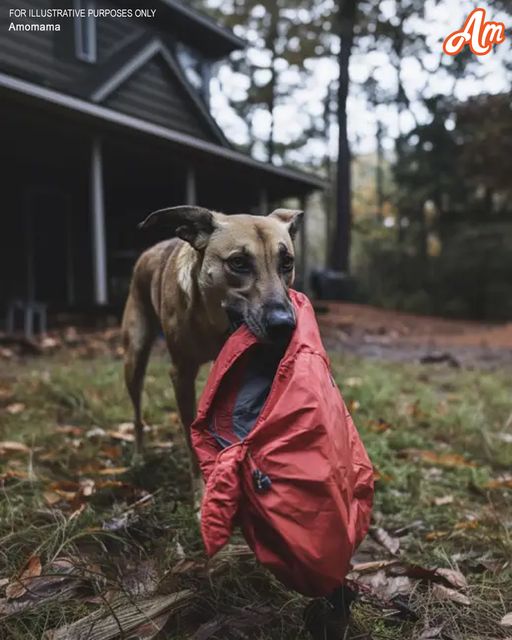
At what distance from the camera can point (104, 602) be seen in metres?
1.76

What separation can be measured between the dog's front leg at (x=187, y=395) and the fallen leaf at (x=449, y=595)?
3.81 feet

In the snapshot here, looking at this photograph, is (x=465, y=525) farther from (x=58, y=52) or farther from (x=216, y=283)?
(x=58, y=52)

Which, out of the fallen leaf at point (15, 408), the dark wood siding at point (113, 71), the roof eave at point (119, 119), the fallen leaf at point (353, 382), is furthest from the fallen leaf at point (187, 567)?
the dark wood siding at point (113, 71)

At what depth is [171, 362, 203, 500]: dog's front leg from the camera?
2.76 meters

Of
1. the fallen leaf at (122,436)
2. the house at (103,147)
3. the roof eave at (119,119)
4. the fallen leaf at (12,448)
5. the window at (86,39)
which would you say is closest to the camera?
the fallen leaf at (12,448)

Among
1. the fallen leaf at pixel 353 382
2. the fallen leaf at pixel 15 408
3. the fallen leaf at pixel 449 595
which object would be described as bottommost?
the fallen leaf at pixel 449 595

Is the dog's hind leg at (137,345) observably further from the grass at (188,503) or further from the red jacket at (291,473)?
the red jacket at (291,473)

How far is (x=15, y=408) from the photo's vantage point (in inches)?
171

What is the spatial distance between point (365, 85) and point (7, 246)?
62.8 feet

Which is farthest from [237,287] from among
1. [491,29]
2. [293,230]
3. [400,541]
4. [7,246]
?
[7,246]

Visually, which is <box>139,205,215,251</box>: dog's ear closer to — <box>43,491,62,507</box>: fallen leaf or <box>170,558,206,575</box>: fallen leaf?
<box>170,558,206,575</box>: fallen leaf

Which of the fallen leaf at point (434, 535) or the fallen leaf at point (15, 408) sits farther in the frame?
the fallen leaf at point (15, 408)

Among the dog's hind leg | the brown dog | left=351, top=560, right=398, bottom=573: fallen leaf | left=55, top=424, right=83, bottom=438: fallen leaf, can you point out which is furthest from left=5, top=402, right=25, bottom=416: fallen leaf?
left=351, top=560, right=398, bottom=573: fallen leaf

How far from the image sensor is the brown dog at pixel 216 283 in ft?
6.62
